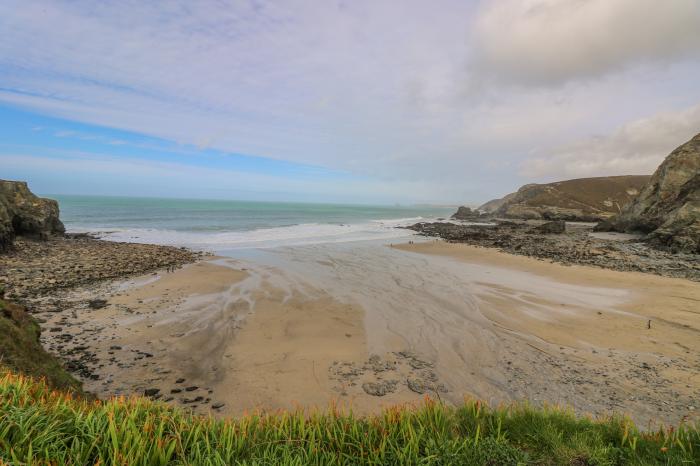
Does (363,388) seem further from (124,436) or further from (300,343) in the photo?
(124,436)

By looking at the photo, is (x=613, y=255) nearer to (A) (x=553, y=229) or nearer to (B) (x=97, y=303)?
(A) (x=553, y=229)

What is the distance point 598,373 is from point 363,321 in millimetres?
6228

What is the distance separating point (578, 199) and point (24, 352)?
297ft

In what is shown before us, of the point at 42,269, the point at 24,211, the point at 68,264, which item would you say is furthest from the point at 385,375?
the point at 24,211

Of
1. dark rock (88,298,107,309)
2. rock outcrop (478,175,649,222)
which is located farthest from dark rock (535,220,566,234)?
dark rock (88,298,107,309)

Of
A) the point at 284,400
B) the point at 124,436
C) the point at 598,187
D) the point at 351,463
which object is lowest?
the point at 284,400

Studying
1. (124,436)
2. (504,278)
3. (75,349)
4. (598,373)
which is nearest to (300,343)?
(75,349)

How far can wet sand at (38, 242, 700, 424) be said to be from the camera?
655cm

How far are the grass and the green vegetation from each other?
3.69 ft

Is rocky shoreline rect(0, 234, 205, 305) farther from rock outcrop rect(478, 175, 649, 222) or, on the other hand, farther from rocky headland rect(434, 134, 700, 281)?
rock outcrop rect(478, 175, 649, 222)

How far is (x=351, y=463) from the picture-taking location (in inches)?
114

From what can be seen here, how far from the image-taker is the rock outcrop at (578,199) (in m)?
65.9

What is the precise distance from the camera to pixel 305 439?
3.21m

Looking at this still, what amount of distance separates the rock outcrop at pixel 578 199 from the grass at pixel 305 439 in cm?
7256
